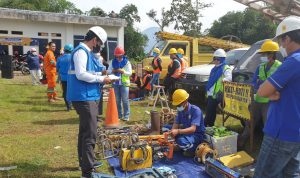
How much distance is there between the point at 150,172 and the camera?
464cm

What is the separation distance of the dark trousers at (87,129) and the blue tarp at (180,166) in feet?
2.02

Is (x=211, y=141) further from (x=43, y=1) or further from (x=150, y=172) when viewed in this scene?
(x=43, y=1)

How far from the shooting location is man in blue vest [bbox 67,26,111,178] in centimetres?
431

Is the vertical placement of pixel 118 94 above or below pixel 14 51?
below

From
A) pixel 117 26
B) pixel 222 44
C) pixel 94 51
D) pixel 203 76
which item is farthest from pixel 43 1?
pixel 94 51

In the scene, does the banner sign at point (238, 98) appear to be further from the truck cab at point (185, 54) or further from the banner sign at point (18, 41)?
the banner sign at point (18, 41)

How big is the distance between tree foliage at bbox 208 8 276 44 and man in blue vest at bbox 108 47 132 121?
4011 cm

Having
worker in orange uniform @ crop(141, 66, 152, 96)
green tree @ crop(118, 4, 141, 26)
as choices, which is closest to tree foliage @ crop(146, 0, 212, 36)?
green tree @ crop(118, 4, 141, 26)

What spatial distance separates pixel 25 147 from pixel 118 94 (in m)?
2.87

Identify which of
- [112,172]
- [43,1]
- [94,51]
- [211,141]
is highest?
[43,1]

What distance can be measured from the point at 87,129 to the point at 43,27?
22.8 meters

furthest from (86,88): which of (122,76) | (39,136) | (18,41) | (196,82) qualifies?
(18,41)

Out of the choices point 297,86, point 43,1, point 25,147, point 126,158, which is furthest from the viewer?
point 43,1

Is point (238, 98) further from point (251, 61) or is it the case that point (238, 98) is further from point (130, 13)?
point (130, 13)
